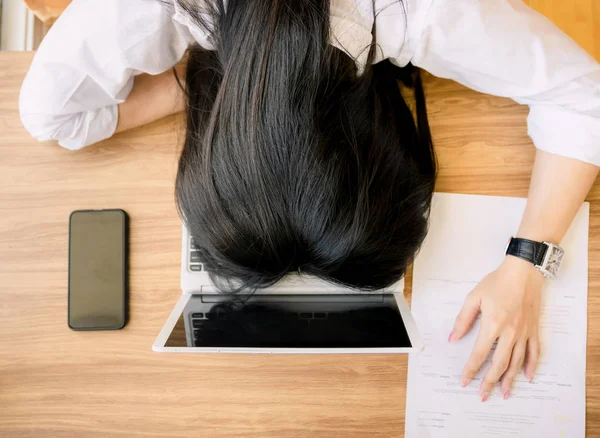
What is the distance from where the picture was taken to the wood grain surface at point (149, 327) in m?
0.63

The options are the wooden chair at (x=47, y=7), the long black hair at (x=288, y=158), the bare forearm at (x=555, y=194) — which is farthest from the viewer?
the wooden chair at (x=47, y=7)

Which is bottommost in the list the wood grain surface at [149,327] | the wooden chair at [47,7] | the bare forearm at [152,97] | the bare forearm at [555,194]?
the wood grain surface at [149,327]

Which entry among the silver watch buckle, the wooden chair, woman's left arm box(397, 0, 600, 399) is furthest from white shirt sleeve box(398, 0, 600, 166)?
the wooden chair

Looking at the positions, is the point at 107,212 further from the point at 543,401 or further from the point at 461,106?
A: the point at 543,401

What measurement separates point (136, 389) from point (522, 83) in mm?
676

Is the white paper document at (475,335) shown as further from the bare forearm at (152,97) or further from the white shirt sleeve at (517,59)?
the bare forearm at (152,97)

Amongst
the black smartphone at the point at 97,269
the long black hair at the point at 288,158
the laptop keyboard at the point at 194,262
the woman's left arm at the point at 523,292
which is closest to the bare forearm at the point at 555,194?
the woman's left arm at the point at 523,292

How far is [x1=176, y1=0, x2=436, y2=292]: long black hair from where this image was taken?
43 cm

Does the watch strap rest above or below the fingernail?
above

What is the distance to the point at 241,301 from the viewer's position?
1.92 feet

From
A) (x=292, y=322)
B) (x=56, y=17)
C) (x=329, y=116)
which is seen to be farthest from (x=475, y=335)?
(x=56, y=17)

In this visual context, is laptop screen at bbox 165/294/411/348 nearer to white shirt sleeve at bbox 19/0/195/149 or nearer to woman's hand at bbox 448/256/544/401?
woman's hand at bbox 448/256/544/401

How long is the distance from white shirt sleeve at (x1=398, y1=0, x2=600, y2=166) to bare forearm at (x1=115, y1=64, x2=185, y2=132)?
33cm

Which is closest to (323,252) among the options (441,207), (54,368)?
(441,207)
